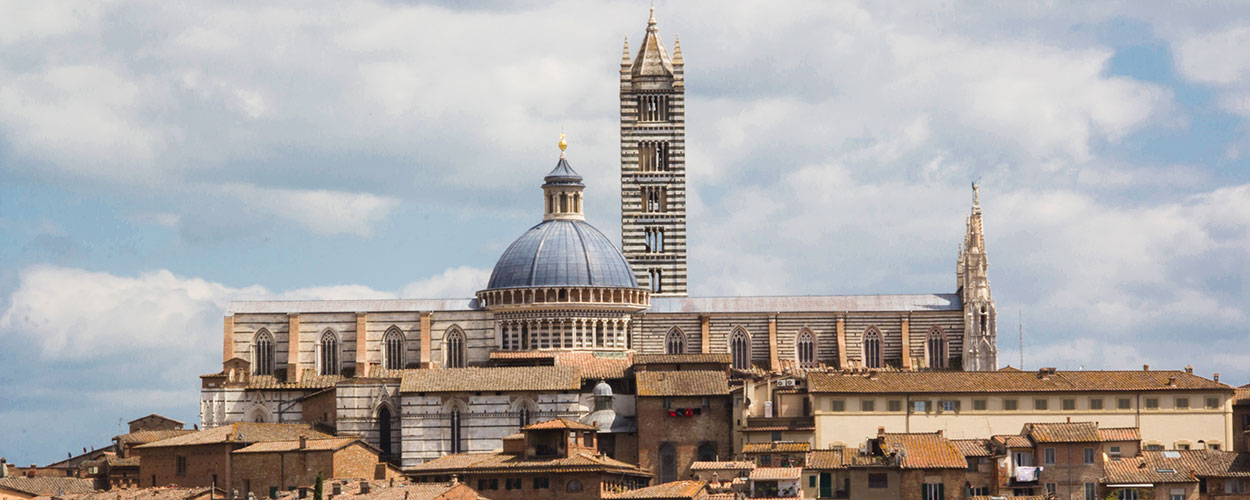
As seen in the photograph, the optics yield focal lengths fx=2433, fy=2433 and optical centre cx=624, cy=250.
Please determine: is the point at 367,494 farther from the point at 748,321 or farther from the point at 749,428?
the point at 748,321

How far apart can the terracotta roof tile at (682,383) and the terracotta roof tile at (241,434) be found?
12072mm

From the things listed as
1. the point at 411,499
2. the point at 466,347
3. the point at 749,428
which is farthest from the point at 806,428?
the point at 466,347

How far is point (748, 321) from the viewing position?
101188mm

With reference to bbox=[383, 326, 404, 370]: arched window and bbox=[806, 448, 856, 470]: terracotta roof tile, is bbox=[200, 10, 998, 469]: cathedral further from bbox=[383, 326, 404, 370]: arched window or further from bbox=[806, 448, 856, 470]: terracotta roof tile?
bbox=[806, 448, 856, 470]: terracotta roof tile

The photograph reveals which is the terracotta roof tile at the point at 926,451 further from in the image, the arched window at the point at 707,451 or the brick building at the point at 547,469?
the brick building at the point at 547,469

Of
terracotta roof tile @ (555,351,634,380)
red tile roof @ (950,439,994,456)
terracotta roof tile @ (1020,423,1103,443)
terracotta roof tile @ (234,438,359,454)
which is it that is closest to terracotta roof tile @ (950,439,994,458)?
red tile roof @ (950,439,994,456)

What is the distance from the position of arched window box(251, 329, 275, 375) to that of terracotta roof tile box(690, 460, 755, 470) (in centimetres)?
2494

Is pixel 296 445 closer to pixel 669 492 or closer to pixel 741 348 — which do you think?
pixel 669 492

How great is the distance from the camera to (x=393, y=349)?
10031cm

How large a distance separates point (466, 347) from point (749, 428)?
20.6 meters

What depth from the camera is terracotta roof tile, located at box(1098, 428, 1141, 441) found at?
79.7m

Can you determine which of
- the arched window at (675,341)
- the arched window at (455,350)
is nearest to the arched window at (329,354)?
the arched window at (455,350)

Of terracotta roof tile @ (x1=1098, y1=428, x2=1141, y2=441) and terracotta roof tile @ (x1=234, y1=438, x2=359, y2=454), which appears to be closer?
terracotta roof tile @ (x1=1098, y1=428, x2=1141, y2=441)

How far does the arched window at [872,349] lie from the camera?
3976 inches
